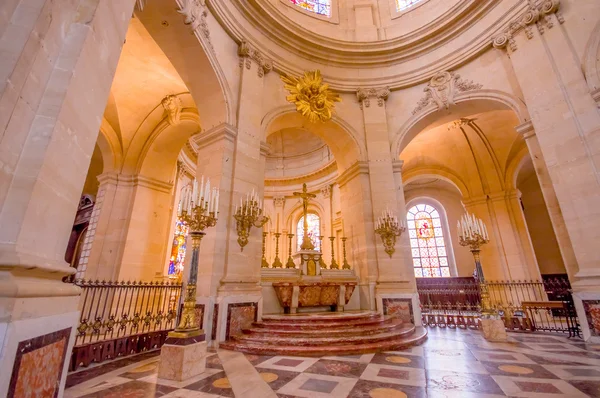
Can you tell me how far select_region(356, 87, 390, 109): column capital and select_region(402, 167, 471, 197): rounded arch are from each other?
5568mm

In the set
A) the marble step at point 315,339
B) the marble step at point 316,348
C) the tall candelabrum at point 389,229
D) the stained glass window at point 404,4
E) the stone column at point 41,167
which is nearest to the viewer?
the stone column at point 41,167

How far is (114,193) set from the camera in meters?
8.01

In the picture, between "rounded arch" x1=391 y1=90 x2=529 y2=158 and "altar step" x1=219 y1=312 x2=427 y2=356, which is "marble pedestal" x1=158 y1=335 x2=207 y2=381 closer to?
"altar step" x1=219 y1=312 x2=427 y2=356

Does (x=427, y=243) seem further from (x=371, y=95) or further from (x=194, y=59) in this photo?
(x=194, y=59)

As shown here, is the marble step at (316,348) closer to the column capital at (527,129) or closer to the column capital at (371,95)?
the column capital at (527,129)

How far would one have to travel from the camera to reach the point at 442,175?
40.5ft

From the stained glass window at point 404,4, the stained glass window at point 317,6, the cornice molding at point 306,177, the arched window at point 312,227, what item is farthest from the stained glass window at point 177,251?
the stained glass window at point 404,4

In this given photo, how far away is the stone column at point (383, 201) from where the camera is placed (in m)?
6.75

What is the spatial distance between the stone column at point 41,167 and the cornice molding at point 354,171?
6507 millimetres

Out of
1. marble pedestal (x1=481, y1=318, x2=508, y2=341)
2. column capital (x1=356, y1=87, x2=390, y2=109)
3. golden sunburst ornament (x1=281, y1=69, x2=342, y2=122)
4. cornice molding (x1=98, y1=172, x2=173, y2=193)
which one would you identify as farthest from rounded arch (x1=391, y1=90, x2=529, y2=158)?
cornice molding (x1=98, y1=172, x2=173, y2=193)

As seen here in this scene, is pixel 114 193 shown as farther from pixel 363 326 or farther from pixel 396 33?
pixel 396 33

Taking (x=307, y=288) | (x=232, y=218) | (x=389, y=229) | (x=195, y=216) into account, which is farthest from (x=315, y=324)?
(x=389, y=229)

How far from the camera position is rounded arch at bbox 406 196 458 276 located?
1430 cm

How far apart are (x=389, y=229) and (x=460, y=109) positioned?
4.21 meters
